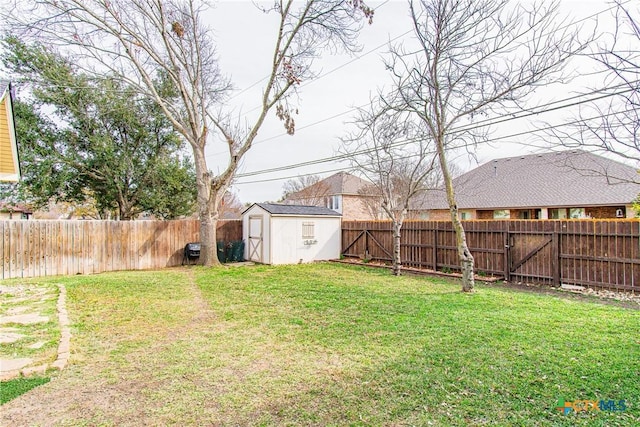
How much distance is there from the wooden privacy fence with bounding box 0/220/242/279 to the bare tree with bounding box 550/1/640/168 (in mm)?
11913

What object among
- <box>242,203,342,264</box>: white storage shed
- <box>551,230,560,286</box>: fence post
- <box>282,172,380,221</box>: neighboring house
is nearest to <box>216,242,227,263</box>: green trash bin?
<box>242,203,342,264</box>: white storage shed

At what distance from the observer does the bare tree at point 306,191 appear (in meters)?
28.0

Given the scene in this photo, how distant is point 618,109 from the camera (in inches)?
124

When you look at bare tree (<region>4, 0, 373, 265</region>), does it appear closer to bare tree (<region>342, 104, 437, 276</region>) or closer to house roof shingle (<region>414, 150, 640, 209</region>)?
bare tree (<region>342, 104, 437, 276</region>)

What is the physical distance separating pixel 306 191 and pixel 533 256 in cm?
2161

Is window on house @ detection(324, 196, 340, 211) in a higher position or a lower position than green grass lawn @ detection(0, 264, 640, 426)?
higher

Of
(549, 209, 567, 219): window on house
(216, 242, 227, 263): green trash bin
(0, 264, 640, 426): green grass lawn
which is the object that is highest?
(549, 209, 567, 219): window on house

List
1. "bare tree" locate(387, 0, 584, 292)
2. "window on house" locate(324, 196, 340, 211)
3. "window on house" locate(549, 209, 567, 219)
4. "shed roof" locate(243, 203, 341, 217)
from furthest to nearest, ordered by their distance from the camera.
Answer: "window on house" locate(324, 196, 340, 211) → "window on house" locate(549, 209, 567, 219) → "shed roof" locate(243, 203, 341, 217) → "bare tree" locate(387, 0, 584, 292)

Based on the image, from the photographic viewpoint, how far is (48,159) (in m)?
12.4

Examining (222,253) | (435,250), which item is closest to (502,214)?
(435,250)

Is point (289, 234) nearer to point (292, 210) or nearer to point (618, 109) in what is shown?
point (292, 210)

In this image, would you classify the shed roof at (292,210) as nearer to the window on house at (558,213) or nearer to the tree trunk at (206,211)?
the tree trunk at (206,211)

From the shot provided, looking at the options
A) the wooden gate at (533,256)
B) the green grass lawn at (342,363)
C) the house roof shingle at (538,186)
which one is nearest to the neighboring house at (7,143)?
the green grass lawn at (342,363)

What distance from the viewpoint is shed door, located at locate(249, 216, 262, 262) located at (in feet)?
43.9
